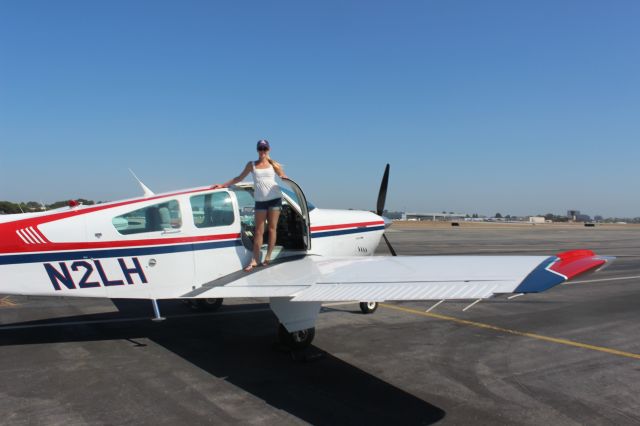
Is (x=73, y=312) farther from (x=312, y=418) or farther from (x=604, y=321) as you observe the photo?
(x=604, y=321)

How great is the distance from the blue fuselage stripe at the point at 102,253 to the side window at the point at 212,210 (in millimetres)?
302

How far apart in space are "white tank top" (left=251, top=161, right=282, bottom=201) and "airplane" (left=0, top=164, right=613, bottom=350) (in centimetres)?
56

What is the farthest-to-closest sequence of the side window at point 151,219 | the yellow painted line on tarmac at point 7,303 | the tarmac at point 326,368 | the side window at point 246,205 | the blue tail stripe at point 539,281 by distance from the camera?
the yellow painted line on tarmac at point 7,303 → the side window at point 246,205 → the side window at point 151,219 → the tarmac at point 326,368 → the blue tail stripe at point 539,281

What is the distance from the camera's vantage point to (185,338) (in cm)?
675

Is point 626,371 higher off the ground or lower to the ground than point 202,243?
lower

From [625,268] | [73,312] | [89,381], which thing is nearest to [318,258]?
[89,381]

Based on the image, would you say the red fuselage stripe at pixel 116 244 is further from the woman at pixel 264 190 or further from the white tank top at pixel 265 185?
the white tank top at pixel 265 185

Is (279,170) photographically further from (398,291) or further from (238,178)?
(398,291)

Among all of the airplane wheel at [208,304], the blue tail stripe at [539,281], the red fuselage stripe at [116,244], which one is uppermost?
the red fuselage stripe at [116,244]

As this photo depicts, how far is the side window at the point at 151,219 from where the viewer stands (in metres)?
5.92

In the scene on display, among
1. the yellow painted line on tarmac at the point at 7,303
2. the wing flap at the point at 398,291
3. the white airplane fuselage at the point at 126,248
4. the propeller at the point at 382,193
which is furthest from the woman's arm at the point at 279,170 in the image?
the yellow painted line on tarmac at the point at 7,303

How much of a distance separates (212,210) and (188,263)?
2.67 feet

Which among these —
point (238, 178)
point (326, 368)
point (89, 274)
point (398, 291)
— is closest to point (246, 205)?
point (238, 178)

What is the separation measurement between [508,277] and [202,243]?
12.8ft
